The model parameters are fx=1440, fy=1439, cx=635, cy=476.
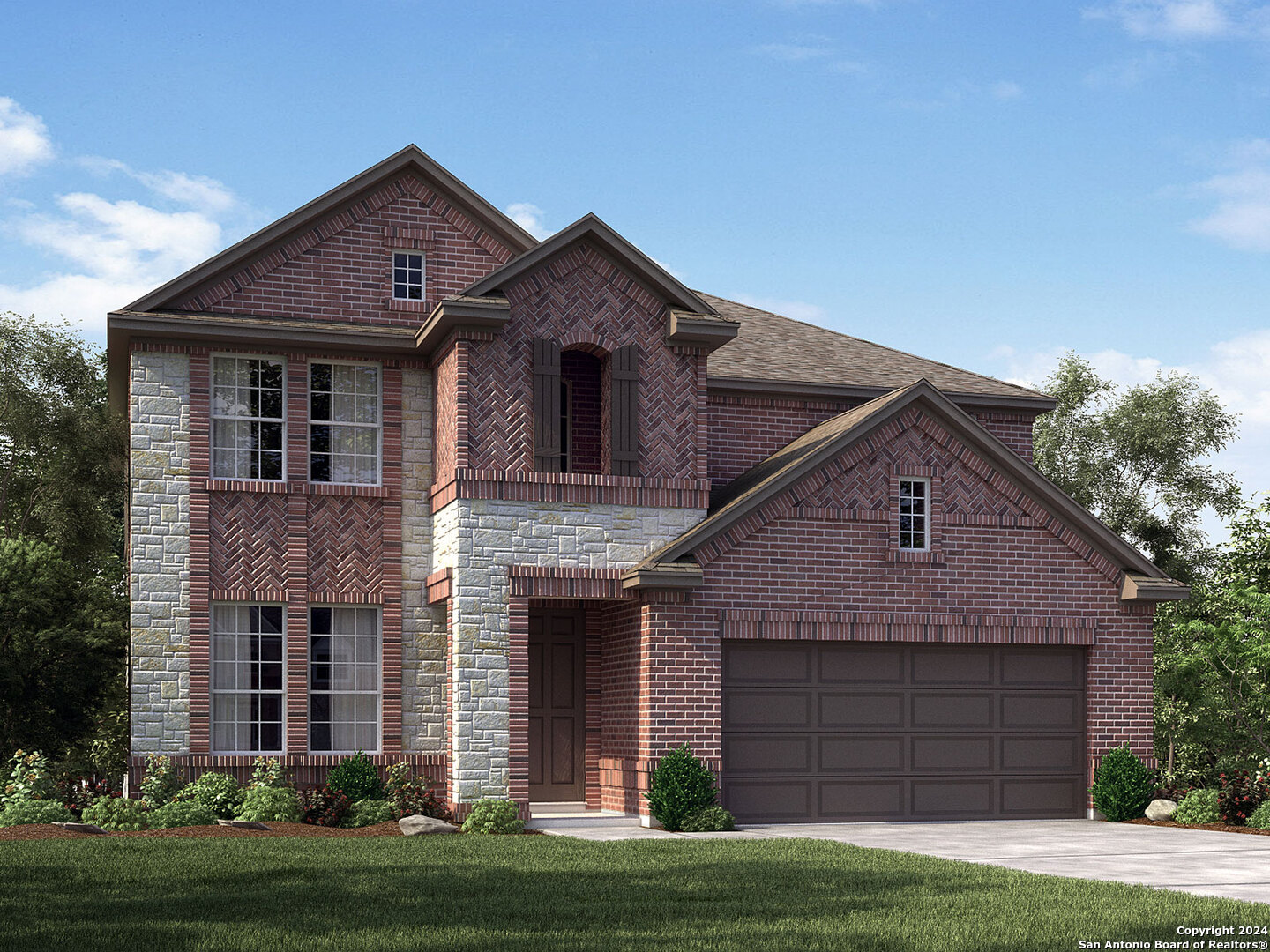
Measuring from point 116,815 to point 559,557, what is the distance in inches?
253

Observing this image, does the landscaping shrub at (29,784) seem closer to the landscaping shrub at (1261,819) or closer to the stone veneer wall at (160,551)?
the stone veneer wall at (160,551)

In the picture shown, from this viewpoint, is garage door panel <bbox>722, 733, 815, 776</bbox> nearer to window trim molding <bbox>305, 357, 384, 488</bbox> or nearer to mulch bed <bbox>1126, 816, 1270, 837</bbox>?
mulch bed <bbox>1126, 816, 1270, 837</bbox>

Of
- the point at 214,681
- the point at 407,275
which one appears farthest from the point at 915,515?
the point at 214,681

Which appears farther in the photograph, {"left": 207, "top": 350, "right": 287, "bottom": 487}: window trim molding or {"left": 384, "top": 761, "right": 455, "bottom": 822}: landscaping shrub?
{"left": 207, "top": 350, "right": 287, "bottom": 487}: window trim molding

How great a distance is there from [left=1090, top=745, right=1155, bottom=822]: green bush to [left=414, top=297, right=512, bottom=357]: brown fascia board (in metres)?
10.5

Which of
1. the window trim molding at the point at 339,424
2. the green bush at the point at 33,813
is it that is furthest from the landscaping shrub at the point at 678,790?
the green bush at the point at 33,813

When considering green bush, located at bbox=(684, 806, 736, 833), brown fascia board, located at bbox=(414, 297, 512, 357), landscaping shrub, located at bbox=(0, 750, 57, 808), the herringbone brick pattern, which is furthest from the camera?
the herringbone brick pattern

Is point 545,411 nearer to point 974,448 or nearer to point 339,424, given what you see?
point 339,424

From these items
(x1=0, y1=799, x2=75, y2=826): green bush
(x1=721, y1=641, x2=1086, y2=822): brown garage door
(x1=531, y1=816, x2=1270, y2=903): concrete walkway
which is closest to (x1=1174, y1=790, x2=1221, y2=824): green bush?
(x1=531, y1=816, x2=1270, y2=903): concrete walkway

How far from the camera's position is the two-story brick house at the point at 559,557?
19406mm

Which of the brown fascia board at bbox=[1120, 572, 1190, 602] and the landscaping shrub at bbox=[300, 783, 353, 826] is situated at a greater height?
the brown fascia board at bbox=[1120, 572, 1190, 602]

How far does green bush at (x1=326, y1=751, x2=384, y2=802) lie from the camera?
1942 centimetres

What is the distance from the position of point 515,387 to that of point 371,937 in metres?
11.0

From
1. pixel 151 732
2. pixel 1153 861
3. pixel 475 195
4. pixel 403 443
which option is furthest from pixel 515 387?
pixel 1153 861
